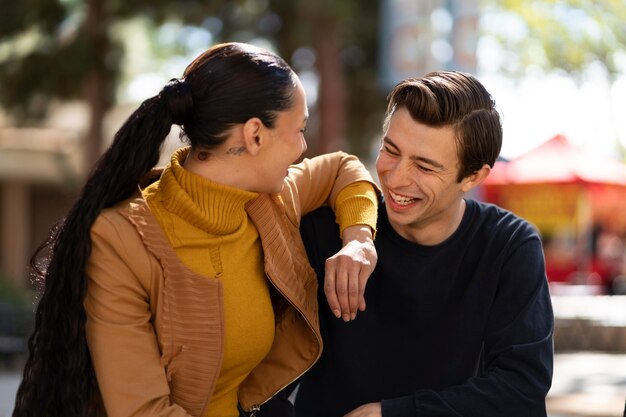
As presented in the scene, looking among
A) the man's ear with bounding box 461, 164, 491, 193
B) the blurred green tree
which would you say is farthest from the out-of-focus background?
the man's ear with bounding box 461, 164, 491, 193

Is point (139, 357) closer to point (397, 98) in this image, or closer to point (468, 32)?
point (397, 98)

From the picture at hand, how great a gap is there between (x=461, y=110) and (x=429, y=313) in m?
0.53

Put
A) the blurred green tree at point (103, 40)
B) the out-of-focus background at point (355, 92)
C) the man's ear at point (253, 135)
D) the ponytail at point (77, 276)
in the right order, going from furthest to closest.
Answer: the blurred green tree at point (103, 40), the out-of-focus background at point (355, 92), the man's ear at point (253, 135), the ponytail at point (77, 276)

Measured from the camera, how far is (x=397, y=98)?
2.76m

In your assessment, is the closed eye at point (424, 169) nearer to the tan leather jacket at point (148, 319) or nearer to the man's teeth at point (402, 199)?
the man's teeth at point (402, 199)

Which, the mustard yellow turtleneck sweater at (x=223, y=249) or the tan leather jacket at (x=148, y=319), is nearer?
the tan leather jacket at (x=148, y=319)

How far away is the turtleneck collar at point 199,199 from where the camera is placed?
7.58 feet

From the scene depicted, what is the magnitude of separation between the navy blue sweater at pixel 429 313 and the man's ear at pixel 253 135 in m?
0.53

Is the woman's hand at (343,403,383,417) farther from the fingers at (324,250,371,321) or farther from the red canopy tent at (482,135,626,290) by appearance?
the red canopy tent at (482,135,626,290)

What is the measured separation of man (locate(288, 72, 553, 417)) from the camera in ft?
A: 8.71

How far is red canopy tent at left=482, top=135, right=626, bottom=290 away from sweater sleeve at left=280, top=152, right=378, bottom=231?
1137 cm

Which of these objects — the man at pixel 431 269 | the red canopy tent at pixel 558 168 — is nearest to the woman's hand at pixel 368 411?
the man at pixel 431 269

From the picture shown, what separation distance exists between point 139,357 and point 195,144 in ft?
1.61

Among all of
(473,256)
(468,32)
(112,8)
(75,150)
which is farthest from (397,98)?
(75,150)
